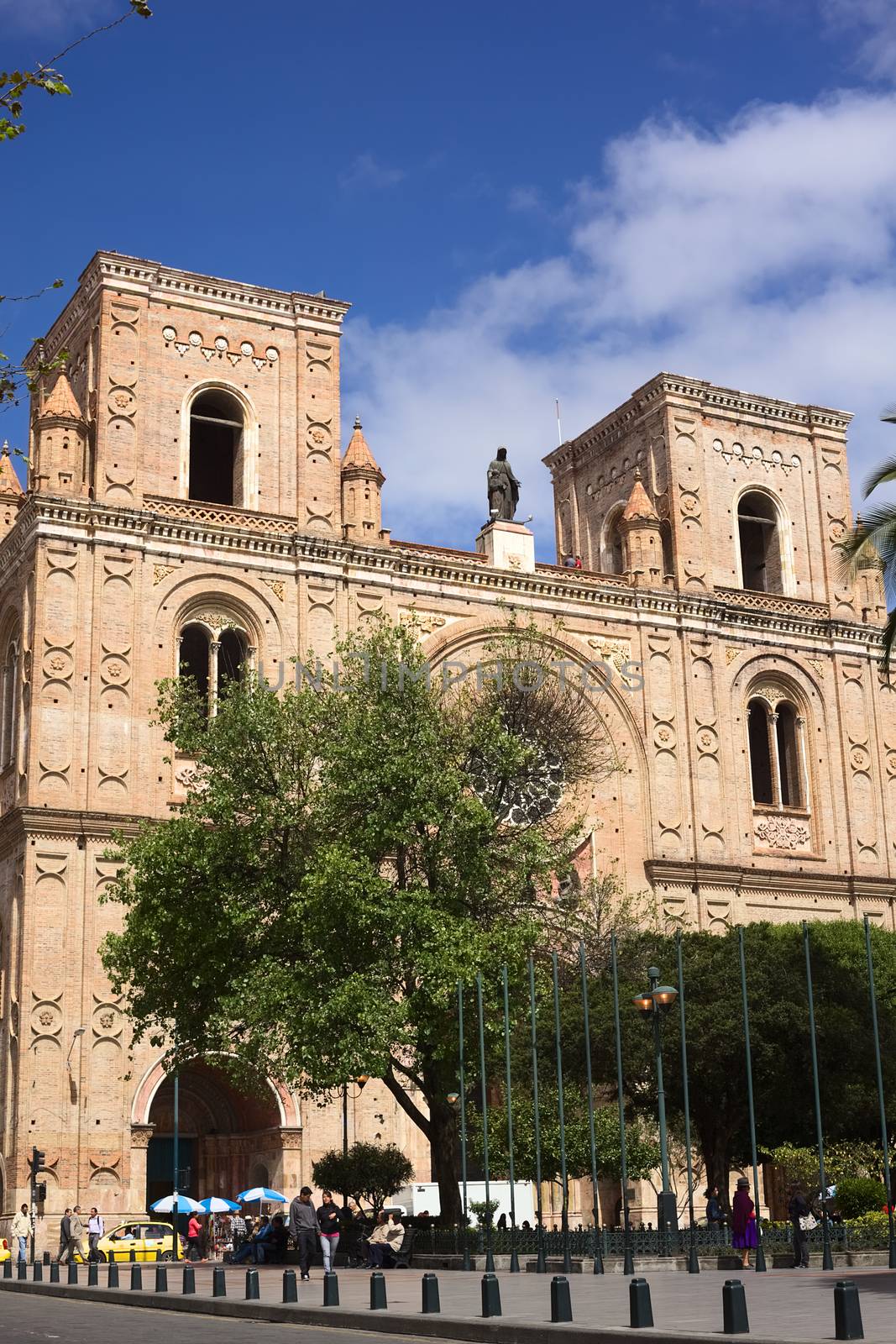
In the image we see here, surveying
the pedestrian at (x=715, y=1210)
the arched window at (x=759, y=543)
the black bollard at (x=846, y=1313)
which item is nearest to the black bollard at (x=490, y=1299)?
the black bollard at (x=846, y=1313)

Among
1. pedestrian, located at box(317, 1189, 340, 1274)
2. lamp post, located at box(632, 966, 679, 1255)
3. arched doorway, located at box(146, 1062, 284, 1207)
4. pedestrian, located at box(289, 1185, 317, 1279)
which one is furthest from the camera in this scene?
arched doorway, located at box(146, 1062, 284, 1207)

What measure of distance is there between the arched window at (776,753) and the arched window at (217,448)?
16086mm

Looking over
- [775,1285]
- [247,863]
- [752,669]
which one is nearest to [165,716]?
[247,863]

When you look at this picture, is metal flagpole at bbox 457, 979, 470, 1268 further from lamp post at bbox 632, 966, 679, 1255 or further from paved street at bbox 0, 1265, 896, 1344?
lamp post at bbox 632, 966, 679, 1255

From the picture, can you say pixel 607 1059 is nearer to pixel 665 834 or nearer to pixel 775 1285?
pixel 665 834

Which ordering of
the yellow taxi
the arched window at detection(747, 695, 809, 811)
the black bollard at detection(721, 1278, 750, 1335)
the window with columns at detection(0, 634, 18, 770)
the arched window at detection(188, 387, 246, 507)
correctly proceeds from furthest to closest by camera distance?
the arched window at detection(747, 695, 809, 811) < the arched window at detection(188, 387, 246, 507) < the window with columns at detection(0, 634, 18, 770) < the yellow taxi < the black bollard at detection(721, 1278, 750, 1335)

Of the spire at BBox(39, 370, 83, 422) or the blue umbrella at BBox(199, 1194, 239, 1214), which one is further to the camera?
the spire at BBox(39, 370, 83, 422)

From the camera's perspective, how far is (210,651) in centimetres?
4244

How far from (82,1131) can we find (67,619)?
37.6 feet

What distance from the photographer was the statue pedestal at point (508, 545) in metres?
47.5

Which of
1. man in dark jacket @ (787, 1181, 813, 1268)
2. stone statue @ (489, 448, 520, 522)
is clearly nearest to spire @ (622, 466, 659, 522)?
stone statue @ (489, 448, 520, 522)

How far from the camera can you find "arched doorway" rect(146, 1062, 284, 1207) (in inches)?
1601

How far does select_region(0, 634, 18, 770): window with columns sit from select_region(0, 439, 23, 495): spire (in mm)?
4722

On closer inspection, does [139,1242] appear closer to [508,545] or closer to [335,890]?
[335,890]
